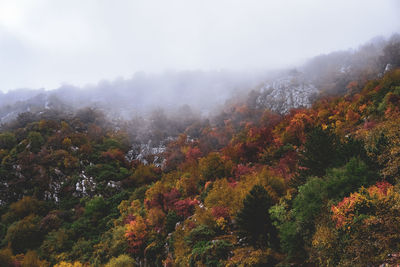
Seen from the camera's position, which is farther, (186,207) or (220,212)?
(186,207)

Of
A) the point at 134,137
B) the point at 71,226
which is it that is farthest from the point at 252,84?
the point at 71,226

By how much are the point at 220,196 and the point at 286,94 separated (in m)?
71.9

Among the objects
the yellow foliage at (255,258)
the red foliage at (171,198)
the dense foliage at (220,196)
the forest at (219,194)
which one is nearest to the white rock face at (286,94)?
the forest at (219,194)

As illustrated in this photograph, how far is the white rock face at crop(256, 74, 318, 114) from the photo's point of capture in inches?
3329

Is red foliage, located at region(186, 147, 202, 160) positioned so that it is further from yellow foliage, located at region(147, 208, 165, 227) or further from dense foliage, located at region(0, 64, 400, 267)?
yellow foliage, located at region(147, 208, 165, 227)

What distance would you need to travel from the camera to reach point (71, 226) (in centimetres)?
4256

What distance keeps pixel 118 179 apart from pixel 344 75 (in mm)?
88969

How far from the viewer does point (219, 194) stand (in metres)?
28.5

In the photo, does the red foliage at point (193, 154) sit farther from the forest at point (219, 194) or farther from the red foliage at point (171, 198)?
the red foliage at point (171, 198)

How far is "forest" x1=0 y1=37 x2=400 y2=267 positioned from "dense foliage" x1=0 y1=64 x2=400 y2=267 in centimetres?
12

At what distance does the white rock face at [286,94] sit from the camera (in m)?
84.6

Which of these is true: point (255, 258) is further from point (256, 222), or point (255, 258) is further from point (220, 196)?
point (220, 196)

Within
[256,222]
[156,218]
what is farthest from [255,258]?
[156,218]

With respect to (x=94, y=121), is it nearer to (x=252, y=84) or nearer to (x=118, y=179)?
(x=118, y=179)
